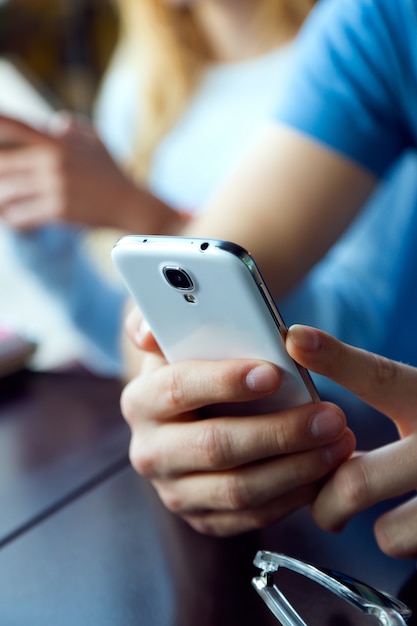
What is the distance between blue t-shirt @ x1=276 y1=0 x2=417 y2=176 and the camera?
0.55 metres

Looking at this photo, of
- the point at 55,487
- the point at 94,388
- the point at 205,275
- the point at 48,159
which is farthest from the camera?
the point at 48,159

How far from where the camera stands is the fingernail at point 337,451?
1.11ft

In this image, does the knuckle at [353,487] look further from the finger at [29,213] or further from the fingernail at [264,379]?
the finger at [29,213]

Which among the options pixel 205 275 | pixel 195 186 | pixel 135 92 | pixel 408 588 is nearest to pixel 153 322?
pixel 205 275

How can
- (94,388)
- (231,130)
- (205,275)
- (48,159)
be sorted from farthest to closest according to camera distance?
(231,130), (48,159), (94,388), (205,275)

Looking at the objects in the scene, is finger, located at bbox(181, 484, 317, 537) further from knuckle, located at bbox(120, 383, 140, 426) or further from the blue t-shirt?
the blue t-shirt

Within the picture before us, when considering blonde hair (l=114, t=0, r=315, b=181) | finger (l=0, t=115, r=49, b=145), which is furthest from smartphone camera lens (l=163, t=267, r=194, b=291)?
blonde hair (l=114, t=0, r=315, b=181)

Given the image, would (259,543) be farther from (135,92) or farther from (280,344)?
(135,92)

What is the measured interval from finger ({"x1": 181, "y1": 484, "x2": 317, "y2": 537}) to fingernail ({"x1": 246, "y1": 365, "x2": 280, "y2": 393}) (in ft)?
0.21

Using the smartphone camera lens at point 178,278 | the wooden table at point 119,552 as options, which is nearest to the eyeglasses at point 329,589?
the wooden table at point 119,552

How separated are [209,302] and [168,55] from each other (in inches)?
28.3

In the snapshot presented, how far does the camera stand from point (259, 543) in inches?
14.5

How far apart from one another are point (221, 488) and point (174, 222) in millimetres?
430

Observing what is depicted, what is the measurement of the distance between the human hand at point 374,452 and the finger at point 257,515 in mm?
16
